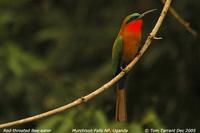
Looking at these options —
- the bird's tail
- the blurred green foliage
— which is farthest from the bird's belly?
the blurred green foliage

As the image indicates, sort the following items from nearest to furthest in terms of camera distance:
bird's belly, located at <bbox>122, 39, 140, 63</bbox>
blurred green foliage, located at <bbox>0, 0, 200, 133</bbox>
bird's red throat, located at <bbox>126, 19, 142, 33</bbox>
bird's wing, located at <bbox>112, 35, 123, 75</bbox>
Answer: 1. bird's red throat, located at <bbox>126, 19, 142, 33</bbox>
2. bird's belly, located at <bbox>122, 39, 140, 63</bbox>
3. bird's wing, located at <bbox>112, 35, 123, 75</bbox>
4. blurred green foliage, located at <bbox>0, 0, 200, 133</bbox>

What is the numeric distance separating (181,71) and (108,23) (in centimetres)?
100

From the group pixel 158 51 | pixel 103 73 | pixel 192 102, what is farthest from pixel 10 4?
pixel 192 102

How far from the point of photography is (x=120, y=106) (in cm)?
305

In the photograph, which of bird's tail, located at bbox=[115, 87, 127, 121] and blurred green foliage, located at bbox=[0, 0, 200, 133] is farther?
blurred green foliage, located at bbox=[0, 0, 200, 133]

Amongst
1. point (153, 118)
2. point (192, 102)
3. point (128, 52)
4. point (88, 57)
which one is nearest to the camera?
point (128, 52)

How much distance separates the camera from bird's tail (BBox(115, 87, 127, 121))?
285cm

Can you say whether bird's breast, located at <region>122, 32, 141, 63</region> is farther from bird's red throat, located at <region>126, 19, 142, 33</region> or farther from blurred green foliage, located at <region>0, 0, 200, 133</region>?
blurred green foliage, located at <region>0, 0, 200, 133</region>

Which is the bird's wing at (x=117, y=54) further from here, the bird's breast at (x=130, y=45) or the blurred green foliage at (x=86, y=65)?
the blurred green foliage at (x=86, y=65)

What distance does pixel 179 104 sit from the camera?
19.1ft

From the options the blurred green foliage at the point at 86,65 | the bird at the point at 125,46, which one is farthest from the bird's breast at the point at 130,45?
the blurred green foliage at the point at 86,65

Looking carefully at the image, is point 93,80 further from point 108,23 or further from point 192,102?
point 192,102

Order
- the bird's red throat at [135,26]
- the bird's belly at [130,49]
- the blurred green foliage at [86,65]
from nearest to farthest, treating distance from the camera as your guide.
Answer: the bird's red throat at [135,26], the bird's belly at [130,49], the blurred green foliage at [86,65]

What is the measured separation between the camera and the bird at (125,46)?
2.82 m
